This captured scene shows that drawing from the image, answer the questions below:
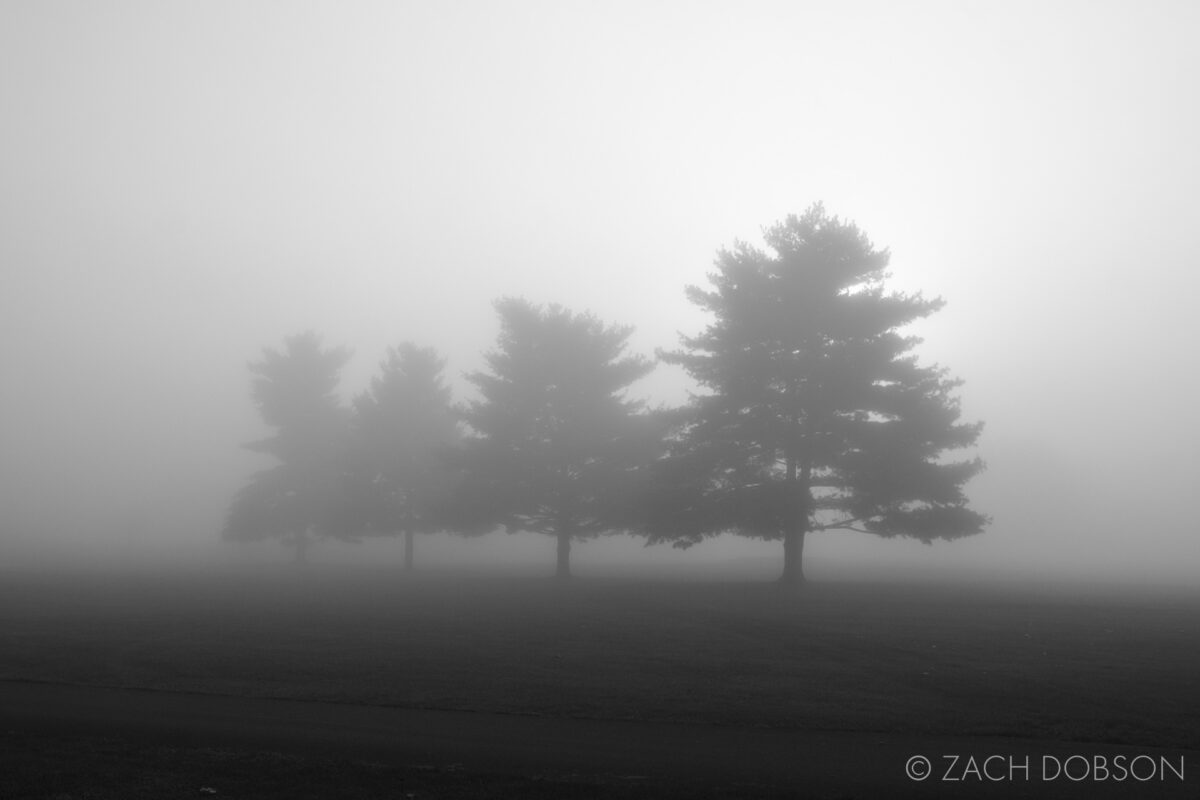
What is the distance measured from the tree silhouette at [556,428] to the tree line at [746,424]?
0.24 ft

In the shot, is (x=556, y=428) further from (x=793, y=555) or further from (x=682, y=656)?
(x=682, y=656)

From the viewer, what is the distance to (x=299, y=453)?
64.9m

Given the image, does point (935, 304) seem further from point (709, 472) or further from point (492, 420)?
point (492, 420)

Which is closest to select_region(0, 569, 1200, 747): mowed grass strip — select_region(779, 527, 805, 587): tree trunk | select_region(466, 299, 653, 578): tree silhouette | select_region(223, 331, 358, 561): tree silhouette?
select_region(779, 527, 805, 587): tree trunk

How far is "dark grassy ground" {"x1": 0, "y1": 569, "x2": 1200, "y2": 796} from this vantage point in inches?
486

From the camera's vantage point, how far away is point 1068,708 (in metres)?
12.7

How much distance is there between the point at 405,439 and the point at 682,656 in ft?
139

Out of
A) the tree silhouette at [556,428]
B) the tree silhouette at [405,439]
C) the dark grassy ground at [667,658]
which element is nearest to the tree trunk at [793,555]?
the dark grassy ground at [667,658]

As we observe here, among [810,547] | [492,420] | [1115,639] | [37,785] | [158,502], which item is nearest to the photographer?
[37,785]

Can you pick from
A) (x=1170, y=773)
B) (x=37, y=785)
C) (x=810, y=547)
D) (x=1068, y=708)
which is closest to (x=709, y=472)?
(x=1068, y=708)

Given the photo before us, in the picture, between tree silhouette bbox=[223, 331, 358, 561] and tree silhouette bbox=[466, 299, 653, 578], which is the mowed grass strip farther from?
tree silhouette bbox=[223, 331, 358, 561]

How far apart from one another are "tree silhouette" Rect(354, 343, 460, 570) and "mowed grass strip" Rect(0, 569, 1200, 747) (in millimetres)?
24483

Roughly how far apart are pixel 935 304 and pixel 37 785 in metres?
32.7

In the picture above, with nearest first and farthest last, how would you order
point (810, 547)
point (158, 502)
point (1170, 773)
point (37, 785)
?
1. point (37, 785)
2. point (1170, 773)
3. point (810, 547)
4. point (158, 502)
